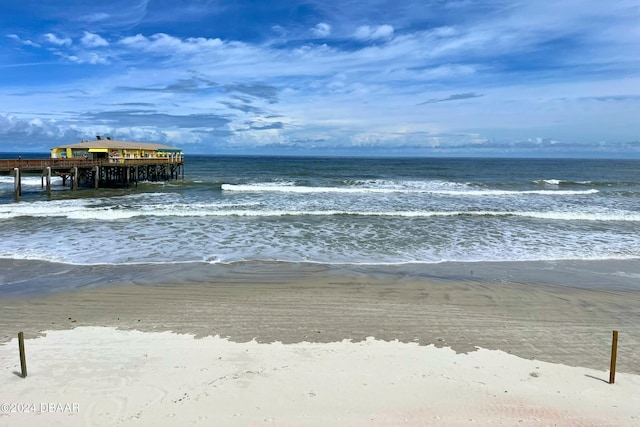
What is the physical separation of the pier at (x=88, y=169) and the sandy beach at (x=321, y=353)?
944 inches

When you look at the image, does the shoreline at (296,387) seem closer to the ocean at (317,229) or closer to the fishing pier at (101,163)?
the ocean at (317,229)

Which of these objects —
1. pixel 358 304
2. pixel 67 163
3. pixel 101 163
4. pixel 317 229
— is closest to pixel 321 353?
pixel 358 304

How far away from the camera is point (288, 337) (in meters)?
7.60

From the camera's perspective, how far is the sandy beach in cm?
534

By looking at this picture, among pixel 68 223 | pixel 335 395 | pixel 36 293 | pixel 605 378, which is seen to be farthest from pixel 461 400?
pixel 68 223

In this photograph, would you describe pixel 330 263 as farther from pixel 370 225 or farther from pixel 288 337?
pixel 370 225

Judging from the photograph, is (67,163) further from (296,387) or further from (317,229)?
(296,387)

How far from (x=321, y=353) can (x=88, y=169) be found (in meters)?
38.9

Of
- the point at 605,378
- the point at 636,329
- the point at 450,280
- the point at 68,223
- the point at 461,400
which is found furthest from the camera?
the point at 68,223

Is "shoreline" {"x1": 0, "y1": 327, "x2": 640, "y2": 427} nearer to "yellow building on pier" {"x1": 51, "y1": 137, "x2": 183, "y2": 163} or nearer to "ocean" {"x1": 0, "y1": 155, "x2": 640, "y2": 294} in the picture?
"ocean" {"x1": 0, "y1": 155, "x2": 640, "y2": 294}

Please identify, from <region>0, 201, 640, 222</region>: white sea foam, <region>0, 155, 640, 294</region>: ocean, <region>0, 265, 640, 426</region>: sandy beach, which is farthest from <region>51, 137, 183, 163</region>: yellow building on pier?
<region>0, 265, 640, 426</region>: sandy beach

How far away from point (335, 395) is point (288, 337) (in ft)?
6.91

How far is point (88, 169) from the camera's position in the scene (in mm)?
38688

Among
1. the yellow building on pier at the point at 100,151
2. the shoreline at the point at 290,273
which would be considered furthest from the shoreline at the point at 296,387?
the yellow building on pier at the point at 100,151
